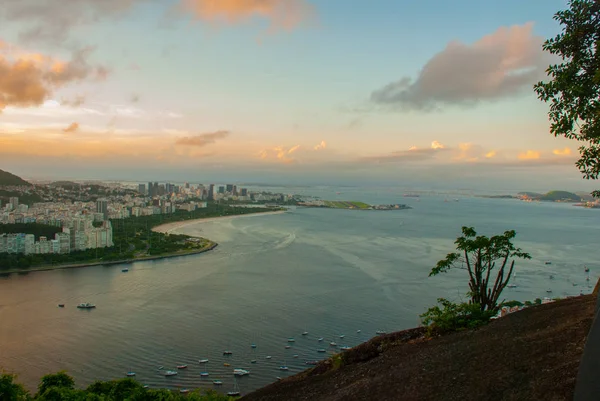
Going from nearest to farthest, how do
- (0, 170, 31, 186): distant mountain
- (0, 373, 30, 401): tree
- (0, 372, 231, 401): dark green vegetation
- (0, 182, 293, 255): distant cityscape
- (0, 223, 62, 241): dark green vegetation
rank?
(0, 372, 231, 401): dark green vegetation
(0, 373, 30, 401): tree
(0, 182, 293, 255): distant cityscape
(0, 223, 62, 241): dark green vegetation
(0, 170, 31, 186): distant mountain

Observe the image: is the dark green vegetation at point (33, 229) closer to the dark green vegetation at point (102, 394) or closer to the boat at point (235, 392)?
the boat at point (235, 392)

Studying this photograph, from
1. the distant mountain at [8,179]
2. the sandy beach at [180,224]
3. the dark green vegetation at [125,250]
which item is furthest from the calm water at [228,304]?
the distant mountain at [8,179]

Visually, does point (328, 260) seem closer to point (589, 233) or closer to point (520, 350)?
point (520, 350)

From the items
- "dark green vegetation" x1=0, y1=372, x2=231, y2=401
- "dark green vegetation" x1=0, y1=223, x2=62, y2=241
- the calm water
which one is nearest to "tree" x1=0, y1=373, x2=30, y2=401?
"dark green vegetation" x1=0, y1=372, x2=231, y2=401

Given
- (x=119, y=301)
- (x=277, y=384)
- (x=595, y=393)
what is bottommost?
(x=119, y=301)

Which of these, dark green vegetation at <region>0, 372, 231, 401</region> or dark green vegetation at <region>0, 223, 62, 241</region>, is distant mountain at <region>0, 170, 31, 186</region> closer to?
dark green vegetation at <region>0, 223, 62, 241</region>

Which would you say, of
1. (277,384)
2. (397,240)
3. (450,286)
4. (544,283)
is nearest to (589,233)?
(397,240)

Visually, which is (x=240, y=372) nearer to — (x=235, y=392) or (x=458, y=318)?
(x=235, y=392)
